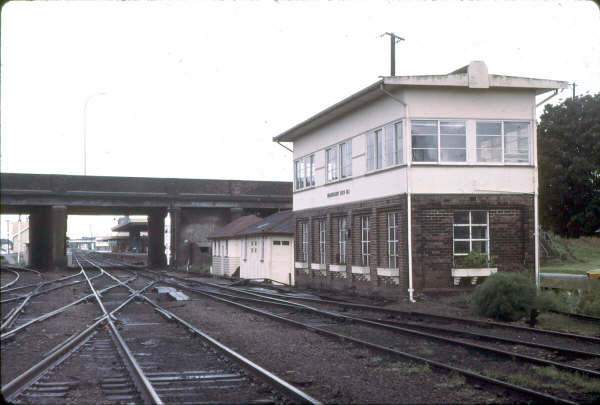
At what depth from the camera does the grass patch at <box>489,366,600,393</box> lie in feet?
24.2

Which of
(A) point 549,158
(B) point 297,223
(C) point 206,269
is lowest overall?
(C) point 206,269

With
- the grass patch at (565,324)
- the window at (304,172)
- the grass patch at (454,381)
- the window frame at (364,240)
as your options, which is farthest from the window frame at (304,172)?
the grass patch at (454,381)

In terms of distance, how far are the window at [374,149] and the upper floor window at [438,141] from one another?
6.33ft

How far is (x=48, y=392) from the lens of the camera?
7.40 m

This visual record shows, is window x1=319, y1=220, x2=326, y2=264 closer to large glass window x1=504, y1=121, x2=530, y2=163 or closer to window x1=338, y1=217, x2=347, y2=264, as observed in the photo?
window x1=338, y1=217, x2=347, y2=264

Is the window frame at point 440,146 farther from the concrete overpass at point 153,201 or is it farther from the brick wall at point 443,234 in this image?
→ the concrete overpass at point 153,201

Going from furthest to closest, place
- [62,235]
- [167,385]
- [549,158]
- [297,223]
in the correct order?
[62,235], [549,158], [297,223], [167,385]

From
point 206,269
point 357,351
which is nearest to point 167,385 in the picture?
point 357,351

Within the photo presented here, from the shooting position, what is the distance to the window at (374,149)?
21.0 m

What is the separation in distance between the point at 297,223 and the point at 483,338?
18.5m

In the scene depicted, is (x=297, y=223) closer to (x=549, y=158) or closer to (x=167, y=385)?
(x=549, y=158)

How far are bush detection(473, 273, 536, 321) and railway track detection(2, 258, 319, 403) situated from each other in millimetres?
6872

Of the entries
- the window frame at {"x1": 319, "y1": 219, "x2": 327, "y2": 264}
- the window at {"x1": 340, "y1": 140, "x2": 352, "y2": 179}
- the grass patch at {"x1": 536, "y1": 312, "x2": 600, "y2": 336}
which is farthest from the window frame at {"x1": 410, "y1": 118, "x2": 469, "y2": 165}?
the window frame at {"x1": 319, "y1": 219, "x2": 327, "y2": 264}

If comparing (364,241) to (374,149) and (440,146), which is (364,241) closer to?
(374,149)
